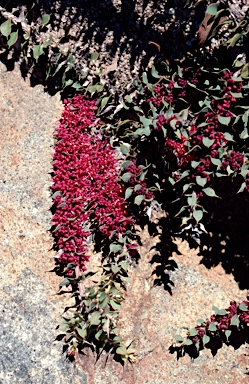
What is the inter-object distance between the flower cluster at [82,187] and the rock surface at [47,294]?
0.50 ft

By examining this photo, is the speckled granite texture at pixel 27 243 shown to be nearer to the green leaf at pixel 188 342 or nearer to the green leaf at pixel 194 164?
the green leaf at pixel 188 342

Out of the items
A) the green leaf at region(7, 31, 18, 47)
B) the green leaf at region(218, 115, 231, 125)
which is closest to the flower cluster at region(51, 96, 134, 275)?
the green leaf at region(7, 31, 18, 47)

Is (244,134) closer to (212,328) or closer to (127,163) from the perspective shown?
(127,163)

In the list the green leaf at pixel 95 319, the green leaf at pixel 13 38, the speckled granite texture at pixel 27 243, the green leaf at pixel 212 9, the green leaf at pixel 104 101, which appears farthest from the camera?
the green leaf at pixel 104 101

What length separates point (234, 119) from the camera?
13.1 feet

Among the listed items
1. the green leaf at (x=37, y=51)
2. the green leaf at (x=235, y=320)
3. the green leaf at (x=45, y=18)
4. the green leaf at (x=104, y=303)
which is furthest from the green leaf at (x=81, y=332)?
the green leaf at (x=45, y=18)

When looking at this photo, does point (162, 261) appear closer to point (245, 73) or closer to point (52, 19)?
point (245, 73)

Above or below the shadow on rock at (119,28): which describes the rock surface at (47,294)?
below

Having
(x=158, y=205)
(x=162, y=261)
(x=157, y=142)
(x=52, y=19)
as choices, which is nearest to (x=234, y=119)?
(x=157, y=142)

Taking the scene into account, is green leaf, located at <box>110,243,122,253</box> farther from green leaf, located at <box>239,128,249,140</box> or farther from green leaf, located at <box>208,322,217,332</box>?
green leaf, located at <box>239,128,249,140</box>

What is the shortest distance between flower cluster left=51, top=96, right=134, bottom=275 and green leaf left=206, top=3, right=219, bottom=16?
117 cm

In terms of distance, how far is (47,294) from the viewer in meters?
4.09

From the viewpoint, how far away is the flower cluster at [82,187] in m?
4.11

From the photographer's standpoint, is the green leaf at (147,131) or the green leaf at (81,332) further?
the green leaf at (147,131)
